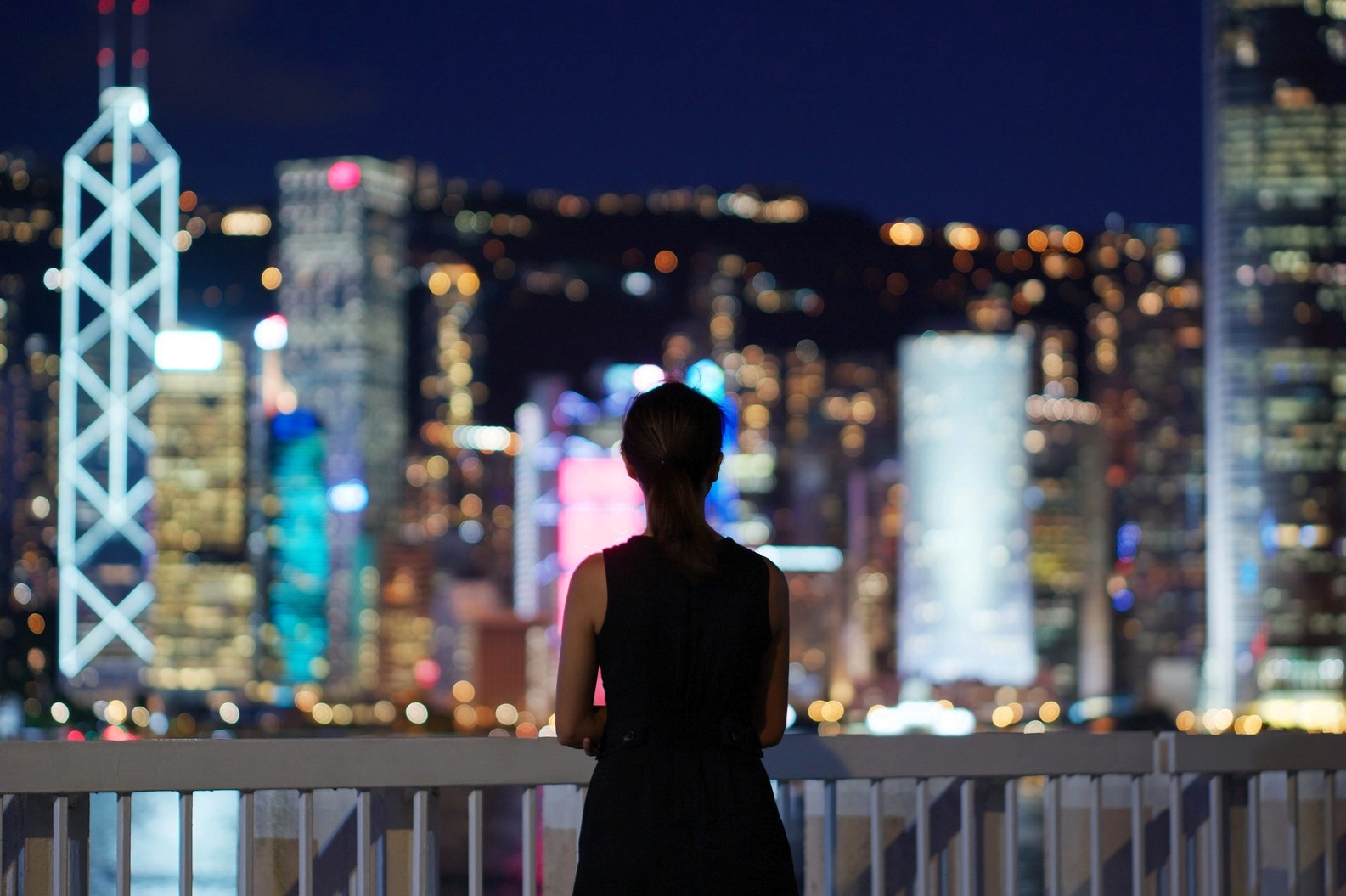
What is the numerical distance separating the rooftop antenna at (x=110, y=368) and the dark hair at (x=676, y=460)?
357ft

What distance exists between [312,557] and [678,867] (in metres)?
155

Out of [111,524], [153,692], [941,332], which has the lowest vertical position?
[153,692]

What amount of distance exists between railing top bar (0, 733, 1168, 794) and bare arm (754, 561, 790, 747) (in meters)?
0.67

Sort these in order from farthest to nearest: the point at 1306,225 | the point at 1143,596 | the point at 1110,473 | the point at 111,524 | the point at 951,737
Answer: the point at 1110,473 < the point at 1143,596 < the point at 1306,225 < the point at 111,524 < the point at 951,737

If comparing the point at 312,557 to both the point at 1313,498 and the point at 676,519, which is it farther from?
the point at 676,519

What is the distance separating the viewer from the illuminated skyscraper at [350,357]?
161 metres

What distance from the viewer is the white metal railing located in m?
3.70

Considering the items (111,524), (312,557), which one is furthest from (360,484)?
(111,524)

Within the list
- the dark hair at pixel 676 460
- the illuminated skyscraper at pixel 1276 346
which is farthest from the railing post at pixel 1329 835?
the illuminated skyscraper at pixel 1276 346

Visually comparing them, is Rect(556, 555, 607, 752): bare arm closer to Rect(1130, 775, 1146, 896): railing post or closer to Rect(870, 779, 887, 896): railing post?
Rect(870, 779, 887, 896): railing post

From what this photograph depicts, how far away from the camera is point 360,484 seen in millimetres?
167750

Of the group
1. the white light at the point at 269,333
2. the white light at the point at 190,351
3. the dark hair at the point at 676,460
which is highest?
the white light at the point at 269,333

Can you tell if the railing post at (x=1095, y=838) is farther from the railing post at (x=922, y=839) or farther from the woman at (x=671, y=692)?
the woman at (x=671, y=692)

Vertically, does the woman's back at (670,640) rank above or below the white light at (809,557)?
above
